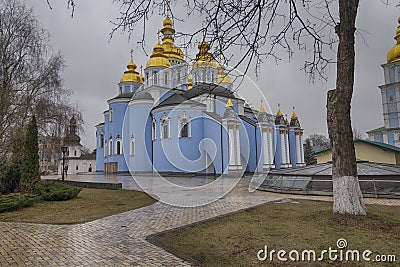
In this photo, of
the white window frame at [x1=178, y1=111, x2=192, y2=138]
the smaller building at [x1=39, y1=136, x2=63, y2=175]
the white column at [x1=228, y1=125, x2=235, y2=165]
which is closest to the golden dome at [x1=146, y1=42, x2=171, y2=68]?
the white window frame at [x1=178, y1=111, x2=192, y2=138]

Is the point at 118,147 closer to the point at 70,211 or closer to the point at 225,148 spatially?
the point at 225,148

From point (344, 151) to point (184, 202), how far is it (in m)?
6.18

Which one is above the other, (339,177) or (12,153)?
(12,153)

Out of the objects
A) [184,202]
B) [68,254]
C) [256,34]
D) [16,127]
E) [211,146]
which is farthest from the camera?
[211,146]

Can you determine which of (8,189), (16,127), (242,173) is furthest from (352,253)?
(242,173)

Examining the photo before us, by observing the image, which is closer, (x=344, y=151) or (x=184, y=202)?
(x=344, y=151)

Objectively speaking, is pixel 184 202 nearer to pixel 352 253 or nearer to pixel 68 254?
pixel 68 254

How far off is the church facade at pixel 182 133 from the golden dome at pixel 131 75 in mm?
131

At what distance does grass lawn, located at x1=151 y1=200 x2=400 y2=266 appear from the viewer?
456 centimetres

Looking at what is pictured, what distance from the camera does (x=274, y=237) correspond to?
18.0 ft

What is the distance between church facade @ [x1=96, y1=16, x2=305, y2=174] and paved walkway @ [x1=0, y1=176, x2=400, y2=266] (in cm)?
1687

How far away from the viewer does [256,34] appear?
678cm

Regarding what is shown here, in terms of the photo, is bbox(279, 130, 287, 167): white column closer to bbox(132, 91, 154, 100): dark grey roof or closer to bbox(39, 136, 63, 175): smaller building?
bbox(132, 91, 154, 100): dark grey roof

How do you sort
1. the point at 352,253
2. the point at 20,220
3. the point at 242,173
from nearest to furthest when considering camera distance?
1. the point at 352,253
2. the point at 20,220
3. the point at 242,173
